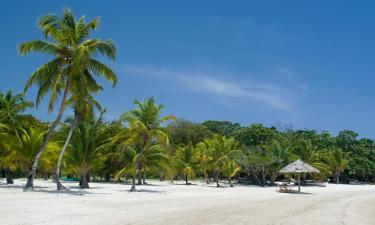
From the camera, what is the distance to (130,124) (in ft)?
88.1

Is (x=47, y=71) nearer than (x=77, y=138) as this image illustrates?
Yes

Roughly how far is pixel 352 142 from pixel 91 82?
182 ft

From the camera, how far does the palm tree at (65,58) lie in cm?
2123

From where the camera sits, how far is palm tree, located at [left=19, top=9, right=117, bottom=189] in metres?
21.2

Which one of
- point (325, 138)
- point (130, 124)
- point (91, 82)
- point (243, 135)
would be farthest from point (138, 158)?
point (325, 138)

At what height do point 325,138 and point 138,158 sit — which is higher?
point 325,138

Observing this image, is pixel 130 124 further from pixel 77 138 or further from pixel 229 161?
pixel 229 161

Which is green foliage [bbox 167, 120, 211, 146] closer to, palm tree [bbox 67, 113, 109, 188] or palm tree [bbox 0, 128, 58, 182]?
palm tree [bbox 67, 113, 109, 188]

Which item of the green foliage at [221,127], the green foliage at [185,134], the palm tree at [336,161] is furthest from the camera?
the green foliage at [221,127]

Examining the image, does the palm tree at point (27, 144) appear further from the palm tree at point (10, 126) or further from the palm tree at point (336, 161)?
the palm tree at point (336, 161)

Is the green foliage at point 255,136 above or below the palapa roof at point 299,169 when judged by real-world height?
above

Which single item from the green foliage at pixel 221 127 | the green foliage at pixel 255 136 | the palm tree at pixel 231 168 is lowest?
the palm tree at pixel 231 168

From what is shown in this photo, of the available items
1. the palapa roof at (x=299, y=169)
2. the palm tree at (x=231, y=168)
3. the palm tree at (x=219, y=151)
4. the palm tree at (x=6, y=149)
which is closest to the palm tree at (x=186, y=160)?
the palm tree at (x=219, y=151)

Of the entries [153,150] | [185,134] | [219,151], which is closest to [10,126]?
[153,150]
